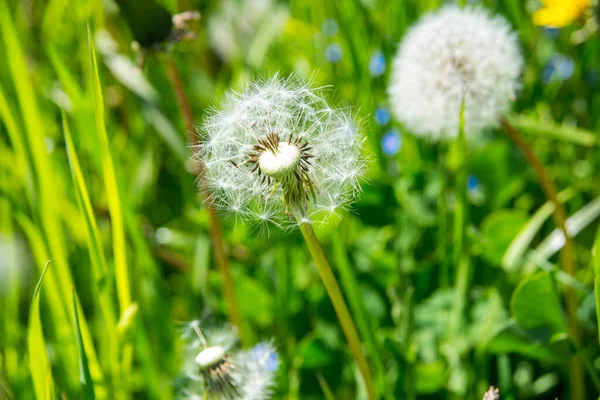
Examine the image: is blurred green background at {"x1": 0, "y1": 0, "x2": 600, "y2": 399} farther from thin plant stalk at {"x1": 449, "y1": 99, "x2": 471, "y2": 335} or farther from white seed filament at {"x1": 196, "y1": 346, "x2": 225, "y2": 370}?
white seed filament at {"x1": 196, "y1": 346, "x2": 225, "y2": 370}

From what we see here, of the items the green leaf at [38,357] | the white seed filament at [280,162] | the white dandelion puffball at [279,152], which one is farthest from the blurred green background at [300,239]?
the white seed filament at [280,162]

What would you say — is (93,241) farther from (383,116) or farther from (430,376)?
(383,116)

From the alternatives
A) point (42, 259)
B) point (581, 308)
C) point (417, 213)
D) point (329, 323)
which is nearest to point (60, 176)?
point (42, 259)

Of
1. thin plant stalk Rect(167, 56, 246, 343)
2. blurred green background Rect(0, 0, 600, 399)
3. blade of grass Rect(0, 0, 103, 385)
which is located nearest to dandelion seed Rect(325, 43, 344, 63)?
blurred green background Rect(0, 0, 600, 399)

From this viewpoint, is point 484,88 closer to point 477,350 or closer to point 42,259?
point 477,350

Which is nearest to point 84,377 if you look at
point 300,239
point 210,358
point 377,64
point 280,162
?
point 210,358

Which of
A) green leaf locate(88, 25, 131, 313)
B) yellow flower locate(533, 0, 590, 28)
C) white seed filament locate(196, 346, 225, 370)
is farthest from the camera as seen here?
yellow flower locate(533, 0, 590, 28)

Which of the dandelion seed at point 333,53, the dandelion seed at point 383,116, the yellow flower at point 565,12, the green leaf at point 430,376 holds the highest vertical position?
the yellow flower at point 565,12

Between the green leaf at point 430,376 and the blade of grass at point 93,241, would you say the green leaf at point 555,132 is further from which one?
the blade of grass at point 93,241
